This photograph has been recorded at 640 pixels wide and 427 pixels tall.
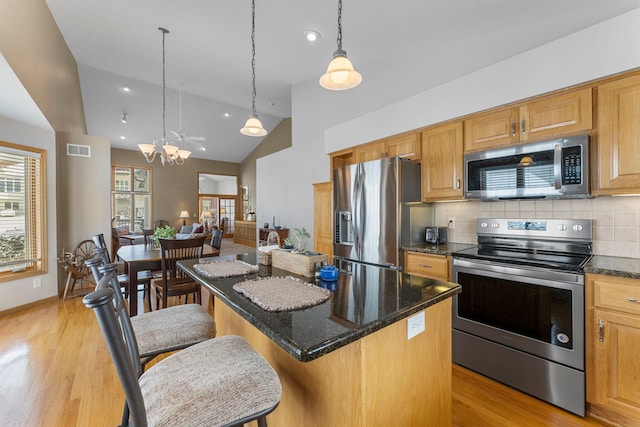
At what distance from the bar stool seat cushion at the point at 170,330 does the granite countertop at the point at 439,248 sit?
1830 mm

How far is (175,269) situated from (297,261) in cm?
201

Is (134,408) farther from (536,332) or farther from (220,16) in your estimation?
(220,16)

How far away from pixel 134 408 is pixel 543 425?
219 centimetres

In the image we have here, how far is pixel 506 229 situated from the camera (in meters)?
2.51

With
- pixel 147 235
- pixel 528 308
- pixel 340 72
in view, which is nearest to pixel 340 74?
pixel 340 72

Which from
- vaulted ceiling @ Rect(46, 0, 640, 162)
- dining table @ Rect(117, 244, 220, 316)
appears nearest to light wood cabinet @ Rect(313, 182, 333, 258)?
vaulted ceiling @ Rect(46, 0, 640, 162)

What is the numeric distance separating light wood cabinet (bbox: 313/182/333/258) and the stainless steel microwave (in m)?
2.15

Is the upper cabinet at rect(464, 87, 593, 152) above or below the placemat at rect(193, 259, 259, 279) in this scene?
above

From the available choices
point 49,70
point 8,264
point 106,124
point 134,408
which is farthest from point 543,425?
point 106,124

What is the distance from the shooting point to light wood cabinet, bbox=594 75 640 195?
1780 mm

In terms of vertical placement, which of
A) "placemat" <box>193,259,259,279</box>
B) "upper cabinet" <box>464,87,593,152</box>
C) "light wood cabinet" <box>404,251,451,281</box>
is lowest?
"light wood cabinet" <box>404,251,451,281</box>

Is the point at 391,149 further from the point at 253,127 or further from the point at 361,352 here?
the point at 361,352

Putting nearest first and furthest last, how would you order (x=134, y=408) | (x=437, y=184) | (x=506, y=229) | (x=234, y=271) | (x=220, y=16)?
(x=134, y=408), (x=234, y=271), (x=506, y=229), (x=437, y=184), (x=220, y=16)

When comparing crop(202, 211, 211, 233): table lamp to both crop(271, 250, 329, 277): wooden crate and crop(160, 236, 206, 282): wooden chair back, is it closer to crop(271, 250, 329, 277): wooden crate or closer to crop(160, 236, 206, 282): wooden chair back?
crop(160, 236, 206, 282): wooden chair back
